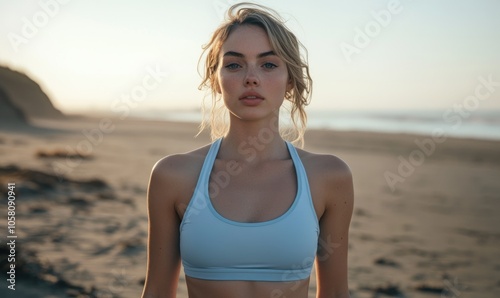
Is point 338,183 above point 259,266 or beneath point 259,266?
above

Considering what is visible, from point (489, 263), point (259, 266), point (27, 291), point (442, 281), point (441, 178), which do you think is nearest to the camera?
point (259, 266)

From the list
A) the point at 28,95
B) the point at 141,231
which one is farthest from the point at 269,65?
the point at 28,95

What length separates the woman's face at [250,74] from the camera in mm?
2738

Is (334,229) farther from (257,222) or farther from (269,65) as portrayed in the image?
(269,65)

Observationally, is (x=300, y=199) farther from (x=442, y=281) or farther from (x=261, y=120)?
(x=442, y=281)

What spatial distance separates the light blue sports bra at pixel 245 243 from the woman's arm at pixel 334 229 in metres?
0.16

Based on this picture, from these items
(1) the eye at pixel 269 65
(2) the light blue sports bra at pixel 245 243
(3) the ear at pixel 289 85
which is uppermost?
(1) the eye at pixel 269 65

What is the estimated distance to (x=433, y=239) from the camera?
25.7 ft

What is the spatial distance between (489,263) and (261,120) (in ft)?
16.5

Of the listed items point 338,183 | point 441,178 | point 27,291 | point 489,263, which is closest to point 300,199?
point 338,183

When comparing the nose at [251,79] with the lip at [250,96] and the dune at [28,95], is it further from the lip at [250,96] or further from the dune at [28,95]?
the dune at [28,95]

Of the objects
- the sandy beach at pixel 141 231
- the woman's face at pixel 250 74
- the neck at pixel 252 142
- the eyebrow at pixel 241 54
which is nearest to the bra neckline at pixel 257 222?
the neck at pixel 252 142

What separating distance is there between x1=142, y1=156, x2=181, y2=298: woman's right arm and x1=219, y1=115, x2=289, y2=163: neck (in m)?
0.34

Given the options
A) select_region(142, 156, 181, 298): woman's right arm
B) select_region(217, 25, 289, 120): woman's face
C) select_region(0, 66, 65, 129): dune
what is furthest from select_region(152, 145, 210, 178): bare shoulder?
select_region(0, 66, 65, 129): dune
